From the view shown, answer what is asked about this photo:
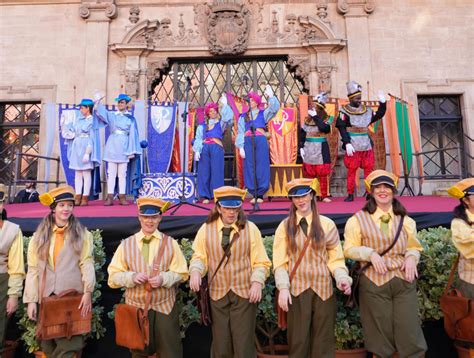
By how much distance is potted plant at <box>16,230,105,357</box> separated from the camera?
3582 millimetres

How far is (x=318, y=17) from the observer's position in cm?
978

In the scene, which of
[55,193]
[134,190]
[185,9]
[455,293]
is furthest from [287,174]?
[185,9]

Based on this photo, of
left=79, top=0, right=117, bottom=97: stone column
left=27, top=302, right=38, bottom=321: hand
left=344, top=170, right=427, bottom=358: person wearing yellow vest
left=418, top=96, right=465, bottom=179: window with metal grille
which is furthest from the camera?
left=418, top=96, right=465, bottom=179: window with metal grille

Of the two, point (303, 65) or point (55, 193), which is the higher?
point (303, 65)

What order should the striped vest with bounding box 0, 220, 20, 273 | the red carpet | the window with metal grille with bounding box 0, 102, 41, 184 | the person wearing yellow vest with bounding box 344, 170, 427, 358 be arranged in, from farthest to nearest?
the window with metal grille with bounding box 0, 102, 41, 184, the red carpet, the striped vest with bounding box 0, 220, 20, 273, the person wearing yellow vest with bounding box 344, 170, 427, 358

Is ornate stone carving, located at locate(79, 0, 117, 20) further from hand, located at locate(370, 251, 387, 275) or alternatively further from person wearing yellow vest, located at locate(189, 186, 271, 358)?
hand, located at locate(370, 251, 387, 275)

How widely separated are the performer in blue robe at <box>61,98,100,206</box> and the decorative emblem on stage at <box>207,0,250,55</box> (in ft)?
14.2

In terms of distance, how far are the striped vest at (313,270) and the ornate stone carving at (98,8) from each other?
30.9 ft

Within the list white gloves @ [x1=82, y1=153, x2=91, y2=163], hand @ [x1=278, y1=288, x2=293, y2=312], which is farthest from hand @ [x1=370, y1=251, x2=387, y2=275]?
white gloves @ [x1=82, y1=153, x2=91, y2=163]

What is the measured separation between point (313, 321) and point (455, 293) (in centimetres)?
140

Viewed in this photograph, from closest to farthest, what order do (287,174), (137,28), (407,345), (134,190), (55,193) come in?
(407,345)
(55,193)
(134,190)
(287,174)
(137,28)

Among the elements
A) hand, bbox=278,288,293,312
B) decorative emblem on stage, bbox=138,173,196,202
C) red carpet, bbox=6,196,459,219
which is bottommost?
hand, bbox=278,288,293,312

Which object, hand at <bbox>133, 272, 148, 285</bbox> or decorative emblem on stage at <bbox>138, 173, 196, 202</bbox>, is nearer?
hand at <bbox>133, 272, 148, 285</bbox>

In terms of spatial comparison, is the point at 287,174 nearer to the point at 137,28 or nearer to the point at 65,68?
the point at 137,28
